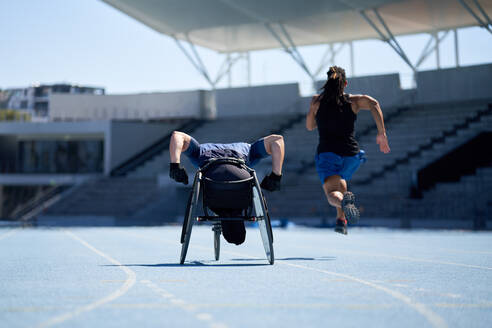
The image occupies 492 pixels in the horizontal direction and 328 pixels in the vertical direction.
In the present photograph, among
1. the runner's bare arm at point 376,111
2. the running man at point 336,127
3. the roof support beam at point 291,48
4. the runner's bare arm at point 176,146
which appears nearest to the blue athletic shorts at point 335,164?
the running man at point 336,127

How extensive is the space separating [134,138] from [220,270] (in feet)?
105

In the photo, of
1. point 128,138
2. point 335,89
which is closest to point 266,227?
point 335,89

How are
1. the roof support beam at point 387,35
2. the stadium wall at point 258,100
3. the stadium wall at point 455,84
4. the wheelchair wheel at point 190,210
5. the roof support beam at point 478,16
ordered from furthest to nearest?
the stadium wall at point 258,100, the roof support beam at point 387,35, the stadium wall at point 455,84, the roof support beam at point 478,16, the wheelchair wheel at point 190,210

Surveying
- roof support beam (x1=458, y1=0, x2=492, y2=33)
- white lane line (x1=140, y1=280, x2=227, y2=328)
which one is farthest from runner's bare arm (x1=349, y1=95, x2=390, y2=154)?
roof support beam (x1=458, y1=0, x2=492, y2=33)

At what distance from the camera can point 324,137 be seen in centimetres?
671

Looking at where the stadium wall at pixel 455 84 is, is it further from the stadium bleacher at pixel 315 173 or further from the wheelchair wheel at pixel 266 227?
the wheelchair wheel at pixel 266 227

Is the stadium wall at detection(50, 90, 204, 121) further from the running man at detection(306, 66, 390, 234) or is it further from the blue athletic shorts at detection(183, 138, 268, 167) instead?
the blue athletic shorts at detection(183, 138, 268, 167)

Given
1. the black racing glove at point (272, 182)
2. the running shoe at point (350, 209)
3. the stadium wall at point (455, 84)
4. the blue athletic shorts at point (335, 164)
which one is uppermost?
the stadium wall at point (455, 84)

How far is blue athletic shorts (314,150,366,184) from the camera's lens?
21.9 ft

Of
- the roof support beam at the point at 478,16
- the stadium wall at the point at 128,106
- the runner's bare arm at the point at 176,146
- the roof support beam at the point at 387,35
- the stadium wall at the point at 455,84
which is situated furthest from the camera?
the stadium wall at the point at 128,106

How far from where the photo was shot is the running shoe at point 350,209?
19.5ft

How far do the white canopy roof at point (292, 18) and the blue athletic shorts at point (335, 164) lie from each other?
2336 centimetres

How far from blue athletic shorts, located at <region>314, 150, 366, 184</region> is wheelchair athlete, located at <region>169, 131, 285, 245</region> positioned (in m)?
1.28

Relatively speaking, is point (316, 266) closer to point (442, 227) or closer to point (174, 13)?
point (442, 227)
